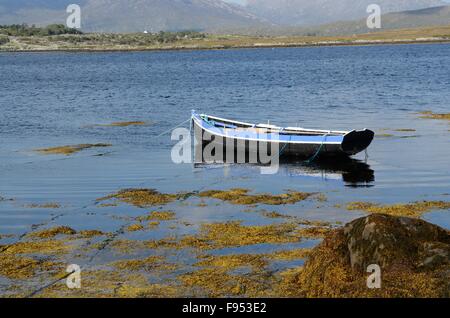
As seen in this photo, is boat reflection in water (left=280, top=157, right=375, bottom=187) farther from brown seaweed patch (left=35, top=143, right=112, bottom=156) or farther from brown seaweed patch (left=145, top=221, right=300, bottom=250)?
brown seaweed patch (left=35, top=143, right=112, bottom=156)

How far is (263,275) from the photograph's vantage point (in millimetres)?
18438

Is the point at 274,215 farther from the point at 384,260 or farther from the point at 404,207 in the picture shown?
the point at 384,260

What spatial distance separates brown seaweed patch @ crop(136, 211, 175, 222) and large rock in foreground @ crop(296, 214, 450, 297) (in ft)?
29.4

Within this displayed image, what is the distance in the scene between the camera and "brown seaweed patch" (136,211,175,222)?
24.9 m

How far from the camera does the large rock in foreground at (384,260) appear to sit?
15.3 metres

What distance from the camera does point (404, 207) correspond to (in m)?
25.7

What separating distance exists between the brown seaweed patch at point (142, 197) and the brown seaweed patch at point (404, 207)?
7.39 meters

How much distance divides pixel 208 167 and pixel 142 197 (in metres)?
8.32

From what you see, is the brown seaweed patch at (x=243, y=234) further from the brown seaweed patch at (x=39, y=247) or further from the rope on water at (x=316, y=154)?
the rope on water at (x=316, y=154)

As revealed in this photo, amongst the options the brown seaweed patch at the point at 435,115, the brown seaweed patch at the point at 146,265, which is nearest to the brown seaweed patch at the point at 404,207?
the brown seaweed patch at the point at 146,265

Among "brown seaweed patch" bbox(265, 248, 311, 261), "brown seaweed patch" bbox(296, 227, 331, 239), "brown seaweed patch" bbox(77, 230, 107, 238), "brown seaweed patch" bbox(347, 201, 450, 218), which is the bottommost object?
"brown seaweed patch" bbox(77, 230, 107, 238)

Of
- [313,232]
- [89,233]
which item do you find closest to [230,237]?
[313,232]

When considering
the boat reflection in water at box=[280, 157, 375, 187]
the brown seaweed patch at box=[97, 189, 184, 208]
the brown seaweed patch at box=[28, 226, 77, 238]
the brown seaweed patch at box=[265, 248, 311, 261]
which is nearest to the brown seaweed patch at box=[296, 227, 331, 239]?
the brown seaweed patch at box=[265, 248, 311, 261]

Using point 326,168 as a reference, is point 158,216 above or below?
below
